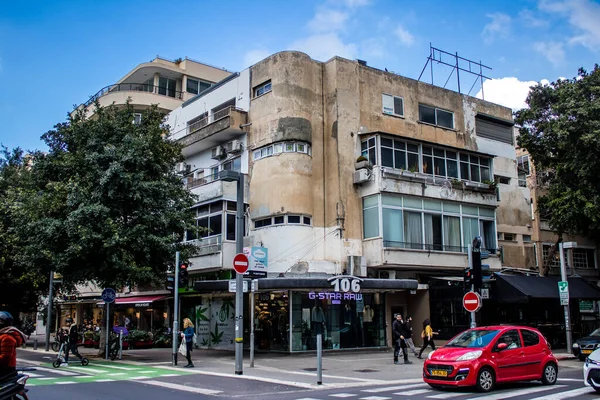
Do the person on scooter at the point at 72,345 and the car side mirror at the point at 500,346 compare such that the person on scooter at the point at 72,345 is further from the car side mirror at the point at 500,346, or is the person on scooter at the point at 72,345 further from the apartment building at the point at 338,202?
the car side mirror at the point at 500,346

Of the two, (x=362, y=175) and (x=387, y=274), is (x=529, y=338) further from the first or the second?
(x=362, y=175)

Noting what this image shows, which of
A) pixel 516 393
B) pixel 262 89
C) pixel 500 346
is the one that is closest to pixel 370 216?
pixel 262 89

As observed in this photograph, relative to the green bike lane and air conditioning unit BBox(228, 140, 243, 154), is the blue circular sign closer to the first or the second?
the green bike lane

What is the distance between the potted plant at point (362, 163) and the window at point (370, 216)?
4.99 ft

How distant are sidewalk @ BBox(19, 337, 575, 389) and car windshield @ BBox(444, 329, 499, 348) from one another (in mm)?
2098

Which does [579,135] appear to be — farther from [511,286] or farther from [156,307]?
[156,307]

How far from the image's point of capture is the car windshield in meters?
13.4

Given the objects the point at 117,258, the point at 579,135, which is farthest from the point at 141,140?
the point at 579,135

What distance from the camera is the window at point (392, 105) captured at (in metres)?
29.3

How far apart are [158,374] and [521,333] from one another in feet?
34.3

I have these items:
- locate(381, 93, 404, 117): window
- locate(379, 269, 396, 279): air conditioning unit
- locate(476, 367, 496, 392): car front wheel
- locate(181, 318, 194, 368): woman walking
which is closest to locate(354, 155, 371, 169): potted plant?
locate(381, 93, 404, 117): window

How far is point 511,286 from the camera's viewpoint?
26.7 meters

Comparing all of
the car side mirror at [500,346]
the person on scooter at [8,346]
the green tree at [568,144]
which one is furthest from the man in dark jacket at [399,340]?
the person on scooter at [8,346]

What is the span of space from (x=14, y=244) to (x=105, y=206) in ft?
26.6
